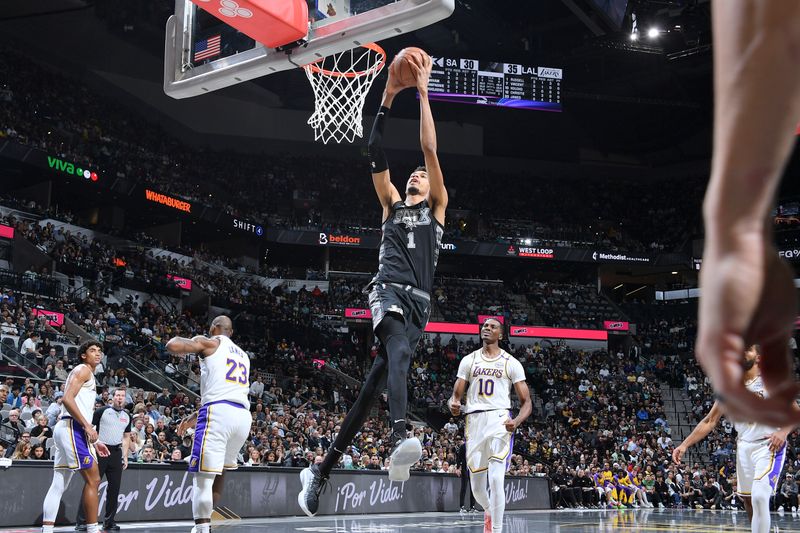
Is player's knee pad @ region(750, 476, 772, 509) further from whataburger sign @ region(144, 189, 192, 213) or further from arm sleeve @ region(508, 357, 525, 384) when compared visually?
whataburger sign @ region(144, 189, 192, 213)

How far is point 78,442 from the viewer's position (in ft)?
28.5

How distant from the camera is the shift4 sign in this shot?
2694 cm

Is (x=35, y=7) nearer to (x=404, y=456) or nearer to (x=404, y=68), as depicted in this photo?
(x=404, y=68)

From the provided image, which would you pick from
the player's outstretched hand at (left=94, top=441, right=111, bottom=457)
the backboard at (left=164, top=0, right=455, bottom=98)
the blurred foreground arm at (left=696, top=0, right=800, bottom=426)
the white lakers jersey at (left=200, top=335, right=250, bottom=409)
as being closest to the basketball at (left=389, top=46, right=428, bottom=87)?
the backboard at (left=164, top=0, right=455, bottom=98)

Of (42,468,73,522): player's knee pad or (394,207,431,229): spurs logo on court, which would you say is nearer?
(394,207,431,229): spurs logo on court

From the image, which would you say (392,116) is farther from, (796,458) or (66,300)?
(796,458)

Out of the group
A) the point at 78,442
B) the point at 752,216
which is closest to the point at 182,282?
the point at 78,442

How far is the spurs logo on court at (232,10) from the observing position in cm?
710

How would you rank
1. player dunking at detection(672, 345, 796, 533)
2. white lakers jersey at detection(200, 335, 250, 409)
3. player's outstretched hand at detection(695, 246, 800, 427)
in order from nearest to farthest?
player's outstretched hand at detection(695, 246, 800, 427) → white lakers jersey at detection(200, 335, 250, 409) → player dunking at detection(672, 345, 796, 533)

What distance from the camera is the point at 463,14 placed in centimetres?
3241

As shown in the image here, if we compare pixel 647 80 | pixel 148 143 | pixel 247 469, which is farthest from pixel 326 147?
pixel 247 469

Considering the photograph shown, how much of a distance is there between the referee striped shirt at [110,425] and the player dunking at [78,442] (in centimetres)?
101

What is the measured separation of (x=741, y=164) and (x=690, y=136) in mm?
46506

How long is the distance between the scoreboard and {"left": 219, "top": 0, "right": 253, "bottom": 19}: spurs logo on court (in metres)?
25.3
